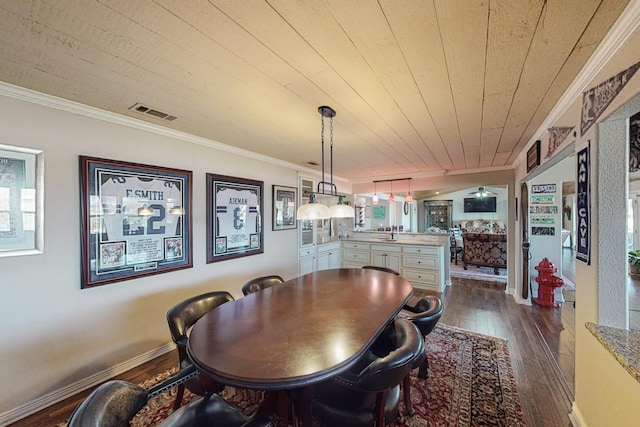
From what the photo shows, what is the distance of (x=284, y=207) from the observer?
158 inches

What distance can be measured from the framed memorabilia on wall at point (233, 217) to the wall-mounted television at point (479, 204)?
33.4 feet

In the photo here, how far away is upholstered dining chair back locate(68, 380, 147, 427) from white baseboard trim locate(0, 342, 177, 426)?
4.92ft

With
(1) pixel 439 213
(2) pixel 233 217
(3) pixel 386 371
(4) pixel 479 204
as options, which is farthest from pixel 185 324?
(1) pixel 439 213

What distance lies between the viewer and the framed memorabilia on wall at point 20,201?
166cm

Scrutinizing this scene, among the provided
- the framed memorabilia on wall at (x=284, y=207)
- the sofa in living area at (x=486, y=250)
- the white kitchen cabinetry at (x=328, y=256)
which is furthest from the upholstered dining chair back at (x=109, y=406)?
the sofa in living area at (x=486, y=250)

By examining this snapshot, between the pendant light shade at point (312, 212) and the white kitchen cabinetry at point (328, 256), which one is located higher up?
the pendant light shade at point (312, 212)

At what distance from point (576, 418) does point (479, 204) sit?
34.1ft

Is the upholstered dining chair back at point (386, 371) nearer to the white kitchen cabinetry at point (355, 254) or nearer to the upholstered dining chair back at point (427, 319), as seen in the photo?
the upholstered dining chair back at point (427, 319)

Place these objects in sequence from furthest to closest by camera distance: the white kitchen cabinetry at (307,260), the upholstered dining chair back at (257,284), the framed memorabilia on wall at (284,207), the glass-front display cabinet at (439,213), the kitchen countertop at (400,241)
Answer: the glass-front display cabinet at (439,213)
the kitchen countertop at (400,241)
the white kitchen cabinetry at (307,260)
the framed memorabilia on wall at (284,207)
the upholstered dining chair back at (257,284)

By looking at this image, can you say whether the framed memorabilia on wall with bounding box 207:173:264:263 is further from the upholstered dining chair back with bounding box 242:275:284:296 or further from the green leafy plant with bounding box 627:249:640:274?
the green leafy plant with bounding box 627:249:640:274

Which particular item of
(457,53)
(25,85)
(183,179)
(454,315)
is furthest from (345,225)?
(25,85)

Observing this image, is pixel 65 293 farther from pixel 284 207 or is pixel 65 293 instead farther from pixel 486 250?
pixel 486 250

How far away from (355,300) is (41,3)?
89.8 inches

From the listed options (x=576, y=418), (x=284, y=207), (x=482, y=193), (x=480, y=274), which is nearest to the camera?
(x=576, y=418)
